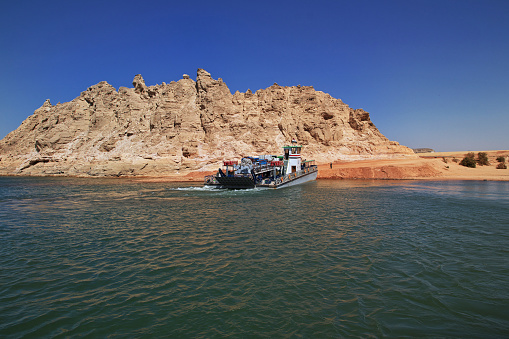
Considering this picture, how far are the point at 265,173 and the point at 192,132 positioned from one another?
30796 millimetres

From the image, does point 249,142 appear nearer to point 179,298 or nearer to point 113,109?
point 113,109

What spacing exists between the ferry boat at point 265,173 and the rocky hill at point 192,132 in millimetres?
17408

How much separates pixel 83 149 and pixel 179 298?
78552 mm

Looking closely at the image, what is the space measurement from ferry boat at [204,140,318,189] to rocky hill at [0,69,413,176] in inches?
685

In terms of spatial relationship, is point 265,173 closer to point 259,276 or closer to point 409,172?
point 409,172

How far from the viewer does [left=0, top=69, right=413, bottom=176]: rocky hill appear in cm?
5919

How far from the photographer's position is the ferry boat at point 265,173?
3444 cm

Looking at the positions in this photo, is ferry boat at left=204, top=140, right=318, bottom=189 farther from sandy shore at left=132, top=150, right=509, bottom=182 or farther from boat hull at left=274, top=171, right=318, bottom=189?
sandy shore at left=132, top=150, right=509, bottom=182

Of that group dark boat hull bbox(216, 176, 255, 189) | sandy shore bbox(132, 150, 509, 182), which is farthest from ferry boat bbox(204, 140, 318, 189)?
sandy shore bbox(132, 150, 509, 182)

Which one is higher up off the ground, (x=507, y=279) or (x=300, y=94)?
(x=300, y=94)

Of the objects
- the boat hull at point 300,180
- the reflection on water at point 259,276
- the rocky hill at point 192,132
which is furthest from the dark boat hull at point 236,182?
the rocky hill at point 192,132

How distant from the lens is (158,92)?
77688mm

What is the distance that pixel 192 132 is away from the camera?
64.0 metres

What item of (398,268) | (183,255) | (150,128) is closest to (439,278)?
(398,268)
